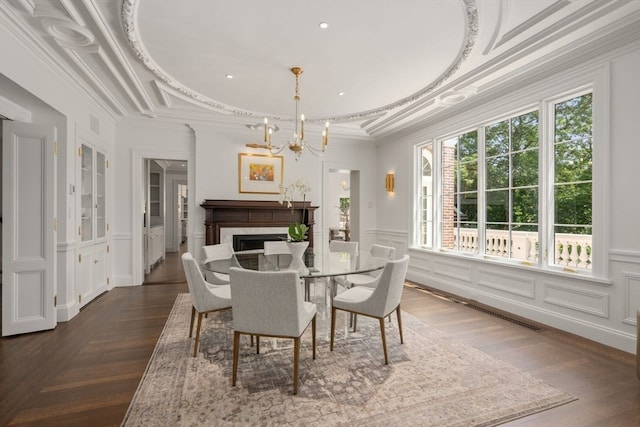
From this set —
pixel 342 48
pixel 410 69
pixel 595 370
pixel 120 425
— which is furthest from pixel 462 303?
pixel 120 425

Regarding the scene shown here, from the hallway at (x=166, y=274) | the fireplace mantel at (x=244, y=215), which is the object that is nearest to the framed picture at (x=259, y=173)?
the fireplace mantel at (x=244, y=215)

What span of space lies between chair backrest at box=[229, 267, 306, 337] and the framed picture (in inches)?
148

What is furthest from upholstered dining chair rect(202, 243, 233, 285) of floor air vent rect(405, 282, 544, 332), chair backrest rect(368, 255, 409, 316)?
floor air vent rect(405, 282, 544, 332)

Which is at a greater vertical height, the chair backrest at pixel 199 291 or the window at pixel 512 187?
the window at pixel 512 187

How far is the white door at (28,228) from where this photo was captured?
3.11 m

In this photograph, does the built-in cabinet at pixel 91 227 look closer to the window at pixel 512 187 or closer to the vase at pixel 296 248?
the vase at pixel 296 248

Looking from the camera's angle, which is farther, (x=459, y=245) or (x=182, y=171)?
Result: (x=182, y=171)

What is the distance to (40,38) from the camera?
2.81 m

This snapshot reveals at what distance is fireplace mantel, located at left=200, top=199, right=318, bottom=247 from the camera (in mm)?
5426

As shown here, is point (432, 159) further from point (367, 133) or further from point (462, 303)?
point (462, 303)

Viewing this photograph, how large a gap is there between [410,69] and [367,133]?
8.99 ft

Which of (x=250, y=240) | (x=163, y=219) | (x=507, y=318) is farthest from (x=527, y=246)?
(x=163, y=219)

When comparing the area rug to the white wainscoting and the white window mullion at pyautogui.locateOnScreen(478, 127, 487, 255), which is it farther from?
the white window mullion at pyautogui.locateOnScreen(478, 127, 487, 255)

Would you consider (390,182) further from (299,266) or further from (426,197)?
(299,266)
